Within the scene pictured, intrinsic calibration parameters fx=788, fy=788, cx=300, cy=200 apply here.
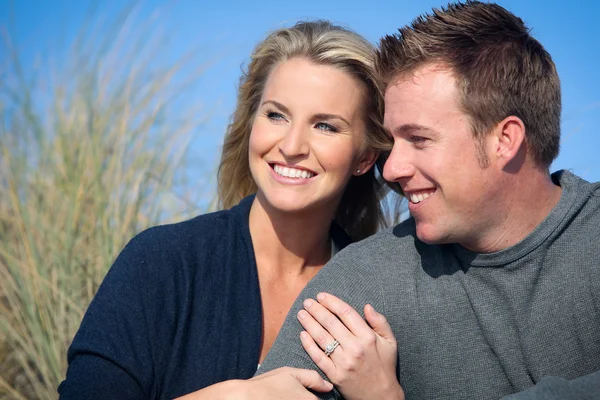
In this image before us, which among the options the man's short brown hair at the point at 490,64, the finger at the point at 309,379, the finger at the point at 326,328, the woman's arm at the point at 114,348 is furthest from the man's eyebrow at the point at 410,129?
the woman's arm at the point at 114,348

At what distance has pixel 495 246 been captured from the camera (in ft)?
8.91

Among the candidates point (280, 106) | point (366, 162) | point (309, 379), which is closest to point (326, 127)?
point (280, 106)

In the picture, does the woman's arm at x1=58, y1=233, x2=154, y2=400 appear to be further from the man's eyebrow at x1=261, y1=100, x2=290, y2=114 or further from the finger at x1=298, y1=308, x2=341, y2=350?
the man's eyebrow at x1=261, y1=100, x2=290, y2=114

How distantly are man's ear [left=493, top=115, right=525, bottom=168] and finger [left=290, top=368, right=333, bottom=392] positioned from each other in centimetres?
94

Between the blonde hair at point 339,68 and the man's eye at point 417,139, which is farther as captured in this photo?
the blonde hair at point 339,68

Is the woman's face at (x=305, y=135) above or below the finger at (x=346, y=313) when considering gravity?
above

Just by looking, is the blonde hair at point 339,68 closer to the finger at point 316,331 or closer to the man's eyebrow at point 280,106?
the man's eyebrow at point 280,106

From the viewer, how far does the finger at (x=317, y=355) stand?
2.55 m

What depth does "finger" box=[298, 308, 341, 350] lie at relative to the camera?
2.58 m

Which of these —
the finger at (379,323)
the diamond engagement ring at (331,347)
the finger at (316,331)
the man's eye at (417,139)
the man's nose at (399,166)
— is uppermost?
the man's eye at (417,139)

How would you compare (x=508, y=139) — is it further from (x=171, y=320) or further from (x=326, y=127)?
(x=171, y=320)

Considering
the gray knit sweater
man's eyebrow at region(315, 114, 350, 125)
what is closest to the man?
the gray knit sweater

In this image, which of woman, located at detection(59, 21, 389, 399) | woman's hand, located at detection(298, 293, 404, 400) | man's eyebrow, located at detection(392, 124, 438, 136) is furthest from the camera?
woman, located at detection(59, 21, 389, 399)

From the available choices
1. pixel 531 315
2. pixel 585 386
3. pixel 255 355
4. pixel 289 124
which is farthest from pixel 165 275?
pixel 585 386
